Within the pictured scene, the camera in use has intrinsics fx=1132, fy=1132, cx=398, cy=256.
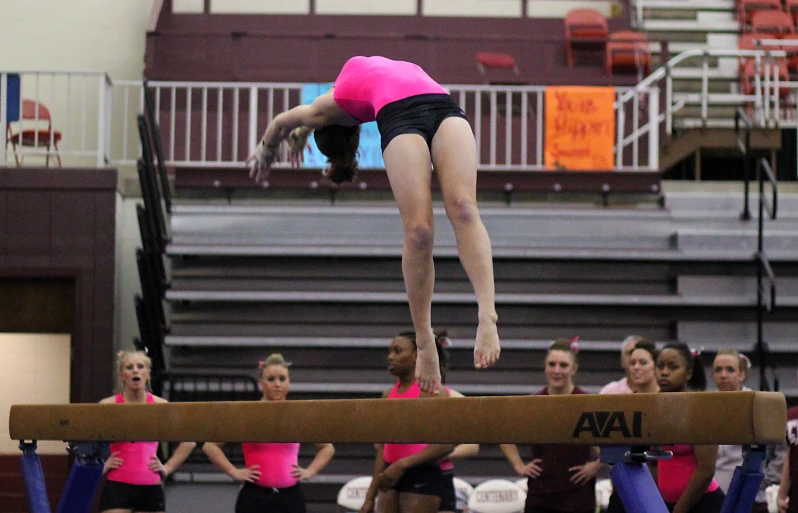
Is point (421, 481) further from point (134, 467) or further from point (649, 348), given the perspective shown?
point (134, 467)

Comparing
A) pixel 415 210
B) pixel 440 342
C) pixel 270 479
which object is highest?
pixel 415 210

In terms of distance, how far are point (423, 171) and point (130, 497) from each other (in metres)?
2.88

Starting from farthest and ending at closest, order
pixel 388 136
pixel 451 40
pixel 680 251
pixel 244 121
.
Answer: pixel 451 40
pixel 244 121
pixel 680 251
pixel 388 136

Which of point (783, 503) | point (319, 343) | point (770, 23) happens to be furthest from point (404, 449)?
point (770, 23)

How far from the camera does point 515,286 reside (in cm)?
889

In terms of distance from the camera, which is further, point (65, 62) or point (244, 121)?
point (65, 62)

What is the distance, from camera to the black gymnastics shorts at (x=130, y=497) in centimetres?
575

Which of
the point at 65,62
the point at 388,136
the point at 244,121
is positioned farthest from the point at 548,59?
the point at 388,136

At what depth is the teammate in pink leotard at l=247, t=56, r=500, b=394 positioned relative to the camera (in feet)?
12.3

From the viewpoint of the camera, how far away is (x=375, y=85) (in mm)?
3955

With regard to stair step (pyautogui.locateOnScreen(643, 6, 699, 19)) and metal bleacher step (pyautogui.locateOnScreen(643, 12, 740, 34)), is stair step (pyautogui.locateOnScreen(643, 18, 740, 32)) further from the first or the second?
stair step (pyautogui.locateOnScreen(643, 6, 699, 19))

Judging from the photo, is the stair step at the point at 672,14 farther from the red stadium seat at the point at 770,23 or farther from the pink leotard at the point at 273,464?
the pink leotard at the point at 273,464

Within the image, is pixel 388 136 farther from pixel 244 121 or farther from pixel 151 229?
pixel 244 121

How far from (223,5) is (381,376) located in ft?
20.4
